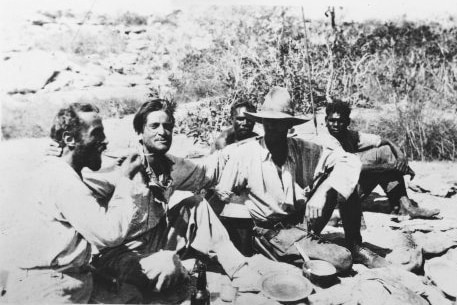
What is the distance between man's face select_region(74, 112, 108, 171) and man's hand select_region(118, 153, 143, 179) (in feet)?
0.69

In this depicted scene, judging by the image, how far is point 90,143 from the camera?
8.27 ft

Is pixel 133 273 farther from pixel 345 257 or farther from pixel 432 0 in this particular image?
pixel 432 0

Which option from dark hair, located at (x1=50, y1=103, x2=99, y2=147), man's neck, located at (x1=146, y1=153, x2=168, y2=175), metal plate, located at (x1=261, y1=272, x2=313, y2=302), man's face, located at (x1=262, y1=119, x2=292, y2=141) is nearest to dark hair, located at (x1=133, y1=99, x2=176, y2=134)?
man's neck, located at (x1=146, y1=153, x2=168, y2=175)

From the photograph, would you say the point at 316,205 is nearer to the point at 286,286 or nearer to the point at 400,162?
the point at 286,286

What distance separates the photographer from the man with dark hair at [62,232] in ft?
7.41

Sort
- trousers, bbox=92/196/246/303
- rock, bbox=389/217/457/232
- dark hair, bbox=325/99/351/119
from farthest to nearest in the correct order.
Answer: dark hair, bbox=325/99/351/119
rock, bbox=389/217/457/232
trousers, bbox=92/196/246/303

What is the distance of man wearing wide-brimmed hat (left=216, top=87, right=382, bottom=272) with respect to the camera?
2.91m

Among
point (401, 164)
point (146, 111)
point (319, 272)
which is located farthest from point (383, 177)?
point (146, 111)

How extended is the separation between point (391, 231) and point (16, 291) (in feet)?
9.65

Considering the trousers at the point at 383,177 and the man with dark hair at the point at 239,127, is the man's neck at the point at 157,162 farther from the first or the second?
the trousers at the point at 383,177

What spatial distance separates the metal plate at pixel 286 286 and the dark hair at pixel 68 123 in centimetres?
154

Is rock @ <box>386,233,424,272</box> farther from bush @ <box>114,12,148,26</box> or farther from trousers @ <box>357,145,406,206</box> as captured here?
bush @ <box>114,12,148,26</box>

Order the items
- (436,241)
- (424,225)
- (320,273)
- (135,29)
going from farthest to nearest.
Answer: (135,29) < (424,225) < (436,241) < (320,273)

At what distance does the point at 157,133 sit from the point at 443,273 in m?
2.27
